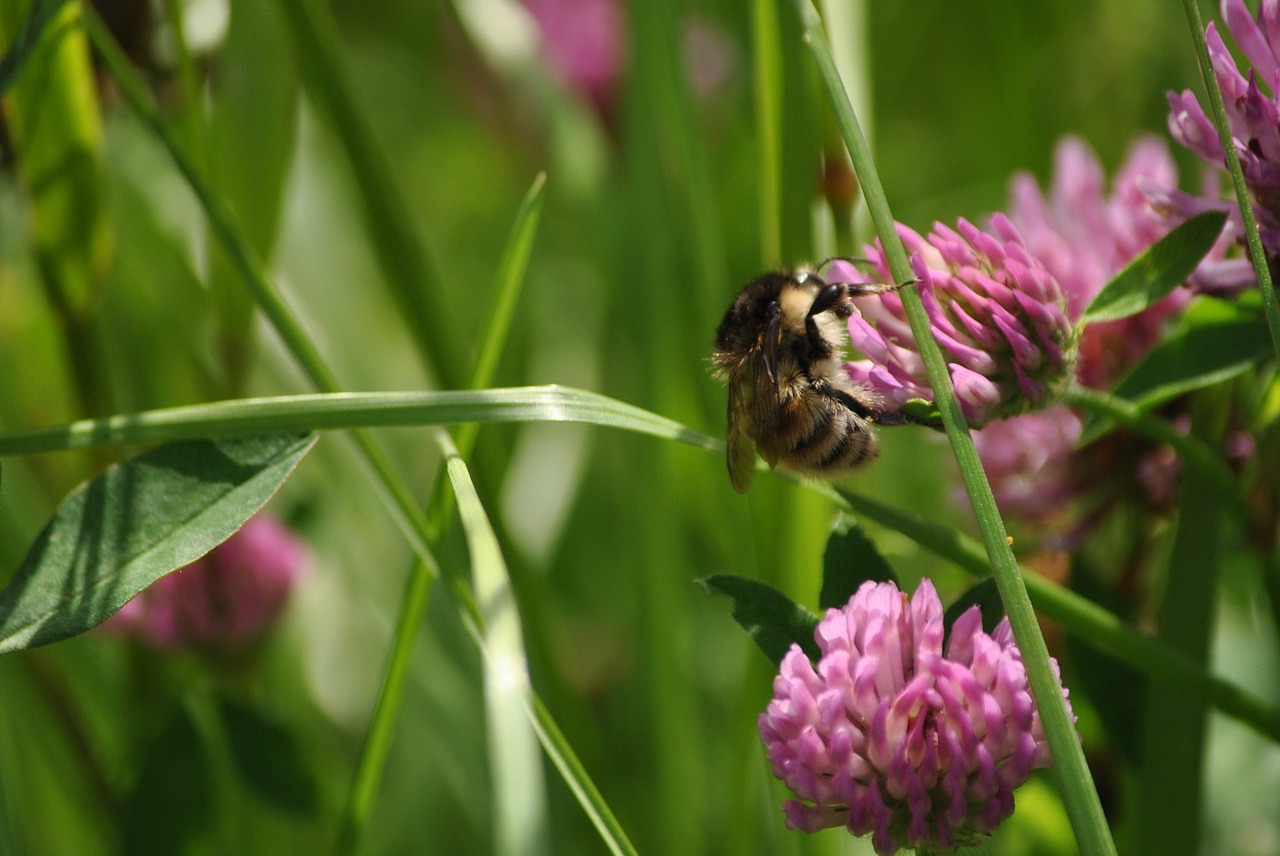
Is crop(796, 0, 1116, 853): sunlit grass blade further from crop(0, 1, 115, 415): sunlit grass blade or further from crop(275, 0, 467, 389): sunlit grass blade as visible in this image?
crop(0, 1, 115, 415): sunlit grass blade

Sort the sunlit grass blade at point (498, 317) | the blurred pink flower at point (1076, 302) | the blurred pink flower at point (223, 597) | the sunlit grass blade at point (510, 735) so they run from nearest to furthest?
the sunlit grass blade at point (510, 735) → the sunlit grass blade at point (498, 317) → the blurred pink flower at point (1076, 302) → the blurred pink flower at point (223, 597)

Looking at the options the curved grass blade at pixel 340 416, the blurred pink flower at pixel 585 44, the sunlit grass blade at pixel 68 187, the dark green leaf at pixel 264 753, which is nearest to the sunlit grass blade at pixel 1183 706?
the curved grass blade at pixel 340 416

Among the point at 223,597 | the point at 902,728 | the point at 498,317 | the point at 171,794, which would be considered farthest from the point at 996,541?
the point at 223,597

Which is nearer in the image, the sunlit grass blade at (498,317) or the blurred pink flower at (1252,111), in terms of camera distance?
the blurred pink flower at (1252,111)

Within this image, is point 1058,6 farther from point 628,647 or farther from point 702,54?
point 628,647

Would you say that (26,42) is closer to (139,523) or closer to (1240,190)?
(139,523)

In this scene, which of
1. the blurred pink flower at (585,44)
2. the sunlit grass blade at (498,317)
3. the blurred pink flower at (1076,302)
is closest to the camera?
the sunlit grass blade at (498,317)

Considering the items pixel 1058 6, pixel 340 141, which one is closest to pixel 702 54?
pixel 1058 6

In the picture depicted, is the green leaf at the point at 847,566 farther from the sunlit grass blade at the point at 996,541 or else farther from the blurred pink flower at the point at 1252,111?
the blurred pink flower at the point at 1252,111
